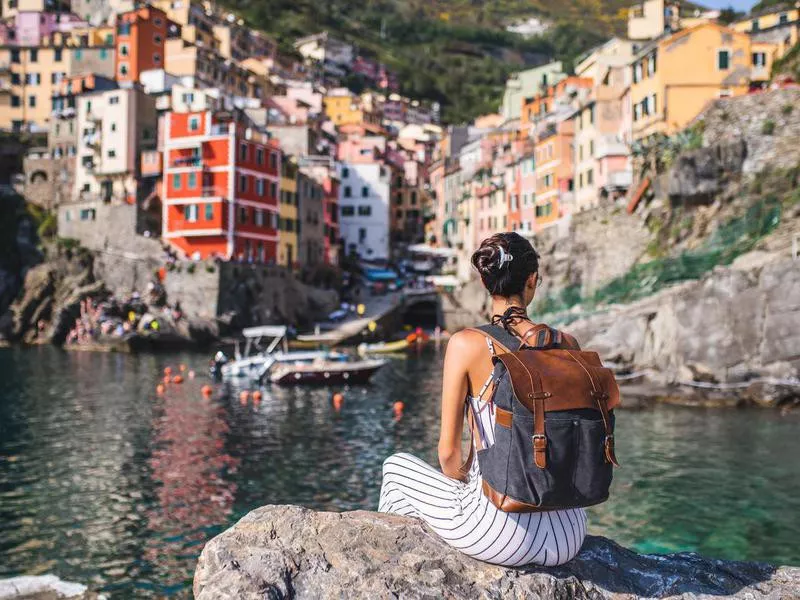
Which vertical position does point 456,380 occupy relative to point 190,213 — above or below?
below

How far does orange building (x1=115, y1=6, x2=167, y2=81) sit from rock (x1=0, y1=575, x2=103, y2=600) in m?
99.2

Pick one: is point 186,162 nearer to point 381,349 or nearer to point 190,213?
point 190,213

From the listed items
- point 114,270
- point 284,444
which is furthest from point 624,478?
point 114,270

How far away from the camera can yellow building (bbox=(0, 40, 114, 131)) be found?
111625 millimetres

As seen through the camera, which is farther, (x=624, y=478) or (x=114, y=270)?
(x=114, y=270)

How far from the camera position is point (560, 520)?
5.09 meters

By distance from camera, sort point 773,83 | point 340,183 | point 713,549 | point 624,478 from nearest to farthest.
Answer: point 713,549, point 624,478, point 773,83, point 340,183

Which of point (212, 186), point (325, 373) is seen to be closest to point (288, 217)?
point (212, 186)

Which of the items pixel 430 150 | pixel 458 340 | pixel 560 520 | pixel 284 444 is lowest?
pixel 284 444

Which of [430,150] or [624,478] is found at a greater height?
[430,150]

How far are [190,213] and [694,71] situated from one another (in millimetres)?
46403

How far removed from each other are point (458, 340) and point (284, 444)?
2594 cm

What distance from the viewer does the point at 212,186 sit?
265ft

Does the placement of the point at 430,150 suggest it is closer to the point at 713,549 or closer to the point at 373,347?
the point at 373,347
